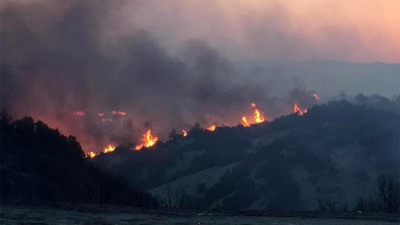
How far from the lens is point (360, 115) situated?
119m

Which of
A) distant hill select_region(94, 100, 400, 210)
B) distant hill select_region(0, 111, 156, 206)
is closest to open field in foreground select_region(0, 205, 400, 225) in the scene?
distant hill select_region(0, 111, 156, 206)

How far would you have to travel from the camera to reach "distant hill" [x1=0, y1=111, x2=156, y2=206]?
31.7 meters

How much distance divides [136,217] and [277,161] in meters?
82.0

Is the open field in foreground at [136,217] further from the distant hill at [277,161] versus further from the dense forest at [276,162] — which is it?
the distant hill at [277,161]

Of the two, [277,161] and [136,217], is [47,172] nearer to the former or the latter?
[136,217]

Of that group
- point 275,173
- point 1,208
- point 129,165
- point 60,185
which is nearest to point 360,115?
point 275,173

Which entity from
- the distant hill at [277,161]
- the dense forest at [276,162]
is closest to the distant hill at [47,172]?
the dense forest at [276,162]

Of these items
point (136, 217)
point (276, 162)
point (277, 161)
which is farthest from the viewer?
point (277, 161)

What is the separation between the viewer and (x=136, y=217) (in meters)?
19.2

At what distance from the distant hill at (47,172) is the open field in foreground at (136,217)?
7.83 metres

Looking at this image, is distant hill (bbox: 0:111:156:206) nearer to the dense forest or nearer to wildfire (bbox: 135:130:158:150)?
the dense forest

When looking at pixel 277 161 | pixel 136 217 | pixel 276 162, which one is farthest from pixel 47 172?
pixel 277 161

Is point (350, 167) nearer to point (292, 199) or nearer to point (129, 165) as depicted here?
point (292, 199)

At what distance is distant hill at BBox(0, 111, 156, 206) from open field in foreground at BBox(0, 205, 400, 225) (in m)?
7.83
